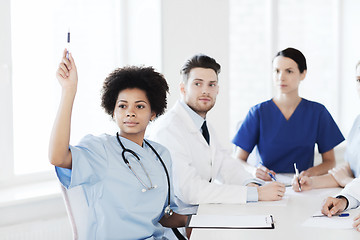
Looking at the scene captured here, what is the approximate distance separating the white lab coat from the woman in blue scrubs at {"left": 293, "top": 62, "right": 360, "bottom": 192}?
26 cm

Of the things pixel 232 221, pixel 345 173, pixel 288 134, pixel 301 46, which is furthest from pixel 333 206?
pixel 301 46

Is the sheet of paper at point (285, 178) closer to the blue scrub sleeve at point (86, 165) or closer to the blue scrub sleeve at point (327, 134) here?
the blue scrub sleeve at point (327, 134)

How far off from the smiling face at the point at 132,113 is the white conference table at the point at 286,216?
391 millimetres

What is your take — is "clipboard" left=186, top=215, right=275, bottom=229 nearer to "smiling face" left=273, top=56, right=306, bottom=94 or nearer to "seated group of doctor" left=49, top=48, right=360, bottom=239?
"seated group of doctor" left=49, top=48, right=360, bottom=239

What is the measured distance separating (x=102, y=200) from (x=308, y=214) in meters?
0.75

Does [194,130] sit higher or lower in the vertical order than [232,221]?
higher

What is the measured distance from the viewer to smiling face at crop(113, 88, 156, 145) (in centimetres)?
157

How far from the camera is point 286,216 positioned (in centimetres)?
164

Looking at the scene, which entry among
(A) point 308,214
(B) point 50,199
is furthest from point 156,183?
(B) point 50,199

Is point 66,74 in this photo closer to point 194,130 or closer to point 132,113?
point 132,113

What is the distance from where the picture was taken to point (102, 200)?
4.90 feet

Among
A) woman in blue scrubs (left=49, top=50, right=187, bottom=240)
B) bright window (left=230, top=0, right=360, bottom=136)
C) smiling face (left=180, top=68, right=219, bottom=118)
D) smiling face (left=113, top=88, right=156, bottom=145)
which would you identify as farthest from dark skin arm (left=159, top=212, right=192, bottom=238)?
bright window (left=230, top=0, right=360, bottom=136)

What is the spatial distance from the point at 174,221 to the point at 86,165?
1.47 feet

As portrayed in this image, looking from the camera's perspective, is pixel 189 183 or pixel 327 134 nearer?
pixel 189 183
